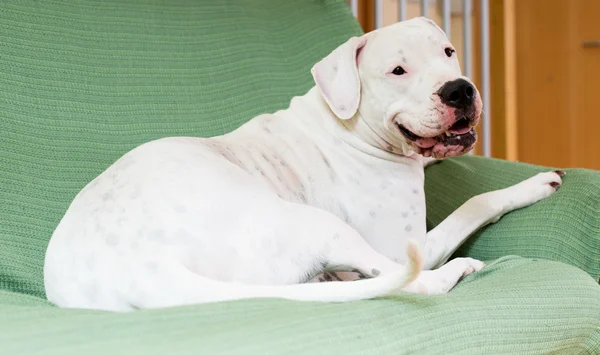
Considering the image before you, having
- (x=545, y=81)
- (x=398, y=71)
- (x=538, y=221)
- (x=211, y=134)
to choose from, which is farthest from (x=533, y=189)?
(x=545, y=81)

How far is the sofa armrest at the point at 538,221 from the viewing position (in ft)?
6.20

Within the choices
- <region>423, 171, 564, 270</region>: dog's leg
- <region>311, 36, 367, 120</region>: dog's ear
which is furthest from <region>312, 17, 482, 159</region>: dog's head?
<region>423, 171, 564, 270</region>: dog's leg

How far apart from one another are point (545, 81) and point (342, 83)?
2625 millimetres

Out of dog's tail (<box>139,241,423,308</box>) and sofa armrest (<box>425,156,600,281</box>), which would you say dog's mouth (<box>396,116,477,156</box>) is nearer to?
sofa armrest (<box>425,156,600,281</box>)

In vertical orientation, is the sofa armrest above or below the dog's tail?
below

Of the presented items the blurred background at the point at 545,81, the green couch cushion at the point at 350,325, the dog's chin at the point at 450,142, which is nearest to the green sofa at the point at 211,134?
the green couch cushion at the point at 350,325

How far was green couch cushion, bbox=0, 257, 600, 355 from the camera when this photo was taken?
1103 millimetres

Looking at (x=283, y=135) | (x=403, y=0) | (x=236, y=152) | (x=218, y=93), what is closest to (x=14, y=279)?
(x=236, y=152)

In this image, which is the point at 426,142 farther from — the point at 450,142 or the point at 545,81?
the point at 545,81

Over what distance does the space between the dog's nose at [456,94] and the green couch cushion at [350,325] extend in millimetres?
342

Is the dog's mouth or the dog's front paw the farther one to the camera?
the dog's front paw

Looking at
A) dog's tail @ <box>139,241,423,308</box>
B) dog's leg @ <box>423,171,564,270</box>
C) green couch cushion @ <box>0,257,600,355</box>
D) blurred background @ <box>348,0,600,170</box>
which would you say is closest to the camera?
green couch cushion @ <box>0,257,600,355</box>

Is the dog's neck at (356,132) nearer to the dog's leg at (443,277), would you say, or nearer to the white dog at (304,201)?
the white dog at (304,201)

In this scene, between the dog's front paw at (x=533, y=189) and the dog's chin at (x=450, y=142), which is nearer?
the dog's chin at (x=450, y=142)
